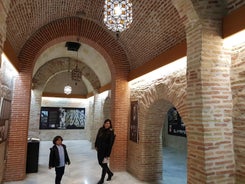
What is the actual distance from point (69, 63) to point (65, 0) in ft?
23.0

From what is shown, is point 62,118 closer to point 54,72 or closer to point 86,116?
point 86,116

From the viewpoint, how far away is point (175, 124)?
495 inches

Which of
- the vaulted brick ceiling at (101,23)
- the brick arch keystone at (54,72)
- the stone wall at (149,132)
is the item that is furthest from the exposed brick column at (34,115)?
the stone wall at (149,132)

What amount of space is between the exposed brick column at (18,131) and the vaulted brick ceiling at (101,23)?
97 centimetres

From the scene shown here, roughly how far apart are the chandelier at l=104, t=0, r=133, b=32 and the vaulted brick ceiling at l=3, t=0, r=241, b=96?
1.22 metres

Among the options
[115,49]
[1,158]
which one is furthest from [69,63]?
[1,158]

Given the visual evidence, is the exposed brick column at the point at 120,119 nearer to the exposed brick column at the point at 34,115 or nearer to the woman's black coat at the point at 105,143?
the woman's black coat at the point at 105,143

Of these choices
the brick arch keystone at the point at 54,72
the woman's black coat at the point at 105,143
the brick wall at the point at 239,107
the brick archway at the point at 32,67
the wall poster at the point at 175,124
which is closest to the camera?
the brick wall at the point at 239,107

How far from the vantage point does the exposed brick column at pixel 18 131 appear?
6.08 metres

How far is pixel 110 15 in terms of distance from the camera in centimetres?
313

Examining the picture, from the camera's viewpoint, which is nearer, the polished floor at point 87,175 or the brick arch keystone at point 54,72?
the polished floor at point 87,175

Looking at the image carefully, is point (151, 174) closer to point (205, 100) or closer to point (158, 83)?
point (158, 83)

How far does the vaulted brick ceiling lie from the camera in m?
4.63

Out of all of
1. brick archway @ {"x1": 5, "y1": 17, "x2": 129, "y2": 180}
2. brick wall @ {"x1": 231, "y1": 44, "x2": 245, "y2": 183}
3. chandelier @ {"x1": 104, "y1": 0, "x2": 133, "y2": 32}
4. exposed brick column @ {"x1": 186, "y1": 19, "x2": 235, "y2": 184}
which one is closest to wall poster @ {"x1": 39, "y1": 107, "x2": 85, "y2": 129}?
brick archway @ {"x1": 5, "y1": 17, "x2": 129, "y2": 180}
